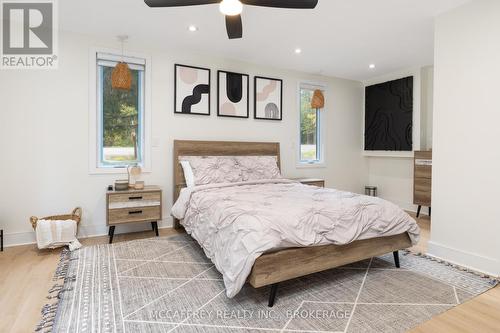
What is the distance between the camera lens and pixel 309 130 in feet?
17.9

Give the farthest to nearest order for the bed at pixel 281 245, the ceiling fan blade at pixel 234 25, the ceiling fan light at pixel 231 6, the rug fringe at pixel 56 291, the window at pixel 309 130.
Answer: the window at pixel 309 130
the ceiling fan blade at pixel 234 25
the ceiling fan light at pixel 231 6
the bed at pixel 281 245
the rug fringe at pixel 56 291

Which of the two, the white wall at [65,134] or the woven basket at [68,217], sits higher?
the white wall at [65,134]

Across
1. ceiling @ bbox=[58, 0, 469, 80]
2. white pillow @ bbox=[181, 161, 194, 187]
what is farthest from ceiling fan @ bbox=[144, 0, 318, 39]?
white pillow @ bbox=[181, 161, 194, 187]

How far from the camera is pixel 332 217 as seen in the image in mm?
2279

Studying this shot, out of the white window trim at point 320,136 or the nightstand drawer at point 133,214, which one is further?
the white window trim at point 320,136

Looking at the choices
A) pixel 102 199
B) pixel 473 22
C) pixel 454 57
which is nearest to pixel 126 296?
pixel 102 199

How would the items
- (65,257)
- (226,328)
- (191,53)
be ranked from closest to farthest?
(226,328)
(65,257)
(191,53)

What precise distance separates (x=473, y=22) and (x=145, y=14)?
3.26 metres

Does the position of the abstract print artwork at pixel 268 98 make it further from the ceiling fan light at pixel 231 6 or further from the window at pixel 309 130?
the ceiling fan light at pixel 231 6

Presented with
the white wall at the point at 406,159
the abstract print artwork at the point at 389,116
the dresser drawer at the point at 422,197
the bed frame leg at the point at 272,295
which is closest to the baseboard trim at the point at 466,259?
the dresser drawer at the point at 422,197

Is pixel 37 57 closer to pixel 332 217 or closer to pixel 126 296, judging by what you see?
pixel 126 296

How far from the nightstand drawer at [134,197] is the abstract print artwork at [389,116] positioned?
4203mm

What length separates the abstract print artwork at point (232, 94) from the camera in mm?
4402

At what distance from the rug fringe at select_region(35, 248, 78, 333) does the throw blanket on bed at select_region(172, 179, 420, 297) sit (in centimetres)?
111
